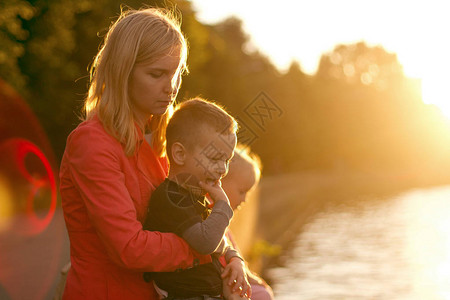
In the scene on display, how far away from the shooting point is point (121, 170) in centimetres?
258

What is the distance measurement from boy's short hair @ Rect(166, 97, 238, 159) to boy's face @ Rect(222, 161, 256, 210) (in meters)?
1.34

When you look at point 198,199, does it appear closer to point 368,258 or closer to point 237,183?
point 237,183

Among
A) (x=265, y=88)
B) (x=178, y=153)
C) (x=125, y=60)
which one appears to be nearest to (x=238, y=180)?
(x=178, y=153)

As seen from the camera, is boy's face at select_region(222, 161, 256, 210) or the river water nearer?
boy's face at select_region(222, 161, 256, 210)

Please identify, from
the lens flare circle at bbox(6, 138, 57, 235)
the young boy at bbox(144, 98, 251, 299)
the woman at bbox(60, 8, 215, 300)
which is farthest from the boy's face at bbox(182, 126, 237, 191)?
the lens flare circle at bbox(6, 138, 57, 235)

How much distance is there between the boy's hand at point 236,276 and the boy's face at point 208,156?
0.37 metres

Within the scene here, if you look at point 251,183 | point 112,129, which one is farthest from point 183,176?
point 251,183

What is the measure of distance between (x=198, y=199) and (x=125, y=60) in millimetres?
635

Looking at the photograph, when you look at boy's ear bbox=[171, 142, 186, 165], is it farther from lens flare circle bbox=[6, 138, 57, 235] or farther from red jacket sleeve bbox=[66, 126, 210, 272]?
lens flare circle bbox=[6, 138, 57, 235]

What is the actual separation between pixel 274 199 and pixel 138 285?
93.8ft

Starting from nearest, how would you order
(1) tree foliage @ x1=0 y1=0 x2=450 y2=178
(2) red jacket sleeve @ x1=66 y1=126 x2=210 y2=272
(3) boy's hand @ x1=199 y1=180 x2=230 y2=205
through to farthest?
(2) red jacket sleeve @ x1=66 y1=126 x2=210 y2=272 < (3) boy's hand @ x1=199 y1=180 x2=230 y2=205 < (1) tree foliage @ x1=0 y1=0 x2=450 y2=178

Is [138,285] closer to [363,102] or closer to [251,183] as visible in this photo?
[251,183]

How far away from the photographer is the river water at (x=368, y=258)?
17.1m

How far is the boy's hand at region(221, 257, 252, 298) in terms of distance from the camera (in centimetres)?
279
